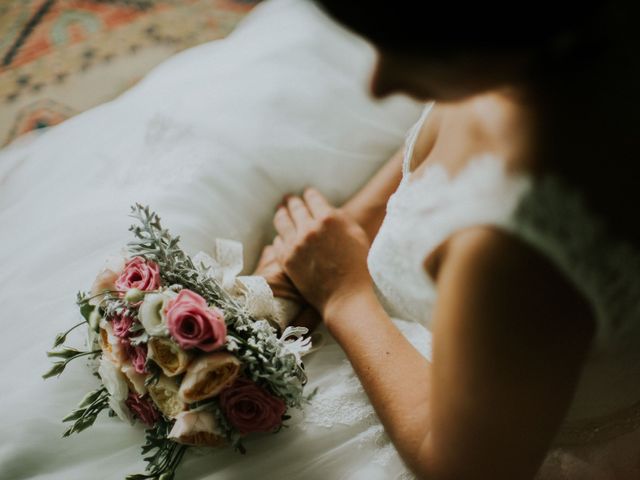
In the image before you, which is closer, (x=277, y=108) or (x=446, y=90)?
(x=446, y=90)

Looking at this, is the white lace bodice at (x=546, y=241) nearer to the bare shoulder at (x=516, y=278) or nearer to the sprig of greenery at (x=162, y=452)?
the bare shoulder at (x=516, y=278)

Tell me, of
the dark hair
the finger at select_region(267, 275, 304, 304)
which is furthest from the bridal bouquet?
the dark hair

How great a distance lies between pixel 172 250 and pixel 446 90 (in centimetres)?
43

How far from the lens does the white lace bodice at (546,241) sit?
455 millimetres

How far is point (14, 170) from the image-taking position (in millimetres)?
1185

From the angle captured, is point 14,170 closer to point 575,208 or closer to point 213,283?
point 213,283

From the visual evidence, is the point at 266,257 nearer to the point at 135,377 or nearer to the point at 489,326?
the point at 135,377

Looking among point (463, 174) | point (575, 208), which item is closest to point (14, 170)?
point (463, 174)

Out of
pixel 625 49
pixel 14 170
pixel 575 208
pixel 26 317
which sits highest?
pixel 625 49

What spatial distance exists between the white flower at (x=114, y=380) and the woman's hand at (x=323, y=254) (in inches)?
12.5

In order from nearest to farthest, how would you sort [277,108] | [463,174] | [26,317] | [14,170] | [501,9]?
[501,9]
[463,174]
[26,317]
[277,108]
[14,170]

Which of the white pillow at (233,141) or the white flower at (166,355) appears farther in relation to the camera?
the white pillow at (233,141)

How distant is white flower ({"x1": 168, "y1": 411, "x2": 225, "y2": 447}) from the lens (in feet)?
2.17

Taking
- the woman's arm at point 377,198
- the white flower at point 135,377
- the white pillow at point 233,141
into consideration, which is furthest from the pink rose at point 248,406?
the woman's arm at point 377,198
